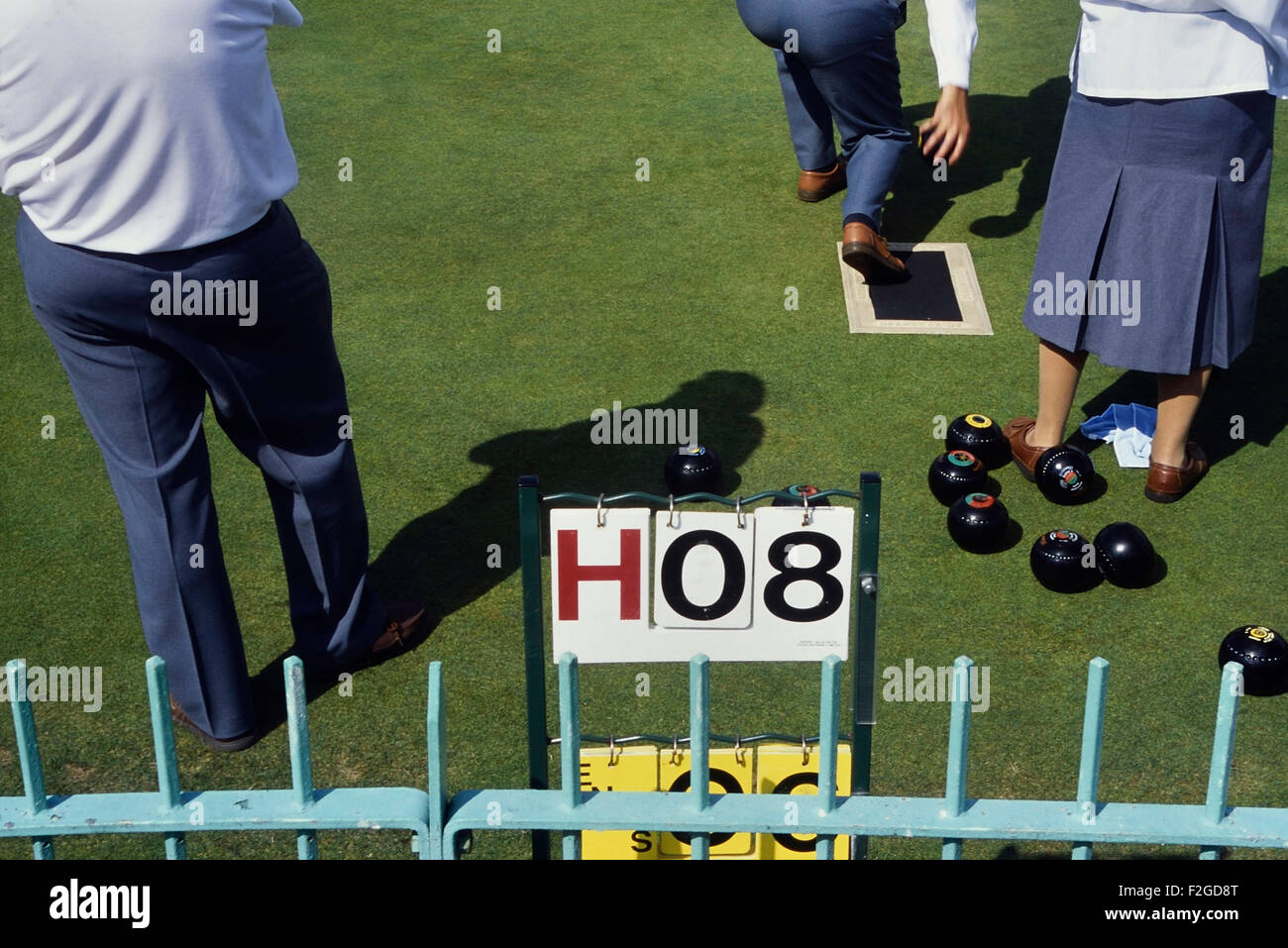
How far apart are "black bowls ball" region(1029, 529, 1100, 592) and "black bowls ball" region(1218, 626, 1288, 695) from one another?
52cm

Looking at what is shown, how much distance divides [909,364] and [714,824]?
Result: 12.8 ft

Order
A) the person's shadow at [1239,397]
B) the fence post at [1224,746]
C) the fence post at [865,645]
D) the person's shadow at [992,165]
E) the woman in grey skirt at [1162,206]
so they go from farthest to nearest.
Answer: the person's shadow at [992,165] → the person's shadow at [1239,397] → the woman in grey skirt at [1162,206] → the fence post at [865,645] → the fence post at [1224,746]

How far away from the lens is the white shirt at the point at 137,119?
357 centimetres

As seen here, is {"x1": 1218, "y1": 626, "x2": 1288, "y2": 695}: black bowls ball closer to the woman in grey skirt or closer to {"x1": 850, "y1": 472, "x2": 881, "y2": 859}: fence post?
the woman in grey skirt

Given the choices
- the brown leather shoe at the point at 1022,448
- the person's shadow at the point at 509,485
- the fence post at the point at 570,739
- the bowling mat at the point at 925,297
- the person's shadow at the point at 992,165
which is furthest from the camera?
the person's shadow at the point at 992,165

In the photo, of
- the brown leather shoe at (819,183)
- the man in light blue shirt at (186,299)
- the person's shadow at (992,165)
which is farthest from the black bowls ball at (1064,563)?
the brown leather shoe at (819,183)

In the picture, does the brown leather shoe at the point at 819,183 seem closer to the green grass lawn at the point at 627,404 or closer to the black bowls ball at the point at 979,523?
the green grass lawn at the point at 627,404

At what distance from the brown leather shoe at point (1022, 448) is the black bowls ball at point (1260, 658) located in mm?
1136

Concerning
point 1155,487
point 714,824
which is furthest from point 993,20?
point 714,824

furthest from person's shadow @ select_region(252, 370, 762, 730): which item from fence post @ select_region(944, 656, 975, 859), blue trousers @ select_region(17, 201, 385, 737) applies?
fence post @ select_region(944, 656, 975, 859)

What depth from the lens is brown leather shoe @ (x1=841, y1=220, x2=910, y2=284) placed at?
6750 millimetres

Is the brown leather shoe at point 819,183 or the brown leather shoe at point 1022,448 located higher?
the brown leather shoe at point 819,183

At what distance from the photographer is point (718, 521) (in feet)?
10.2

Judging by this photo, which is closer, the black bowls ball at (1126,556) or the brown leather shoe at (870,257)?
the black bowls ball at (1126,556)
